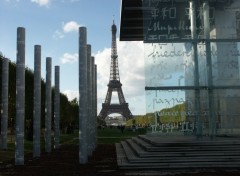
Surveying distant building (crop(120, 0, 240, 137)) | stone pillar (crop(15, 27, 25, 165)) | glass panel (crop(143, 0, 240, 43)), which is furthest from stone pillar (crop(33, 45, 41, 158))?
glass panel (crop(143, 0, 240, 43))

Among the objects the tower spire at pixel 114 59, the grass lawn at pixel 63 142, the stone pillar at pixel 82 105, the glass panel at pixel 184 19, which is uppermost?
the tower spire at pixel 114 59

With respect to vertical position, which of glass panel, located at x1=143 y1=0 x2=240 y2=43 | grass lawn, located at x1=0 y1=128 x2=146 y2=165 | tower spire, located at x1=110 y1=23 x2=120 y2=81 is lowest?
grass lawn, located at x1=0 y1=128 x2=146 y2=165

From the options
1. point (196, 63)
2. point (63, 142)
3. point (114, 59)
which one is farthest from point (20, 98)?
point (114, 59)

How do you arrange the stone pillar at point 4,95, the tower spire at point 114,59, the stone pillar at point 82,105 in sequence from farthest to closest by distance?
the tower spire at point 114,59
the stone pillar at point 4,95
the stone pillar at point 82,105

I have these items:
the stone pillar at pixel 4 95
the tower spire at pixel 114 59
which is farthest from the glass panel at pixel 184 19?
the tower spire at pixel 114 59

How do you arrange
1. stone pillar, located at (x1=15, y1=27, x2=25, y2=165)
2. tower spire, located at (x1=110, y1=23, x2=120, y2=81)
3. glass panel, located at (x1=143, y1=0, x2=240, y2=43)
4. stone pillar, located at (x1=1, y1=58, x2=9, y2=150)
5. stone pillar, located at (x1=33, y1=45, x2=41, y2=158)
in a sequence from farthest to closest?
tower spire, located at (x1=110, y1=23, x2=120, y2=81) < stone pillar, located at (x1=1, y1=58, x2=9, y2=150) < glass panel, located at (x1=143, y1=0, x2=240, y2=43) < stone pillar, located at (x1=33, y1=45, x2=41, y2=158) < stone pillar, located at (x1=15, y1=27, x2=25, y2=165)

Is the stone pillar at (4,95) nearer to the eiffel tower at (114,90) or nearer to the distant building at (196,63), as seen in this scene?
the distant building at (196,63)

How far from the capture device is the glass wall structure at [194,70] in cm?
Answer: 2528

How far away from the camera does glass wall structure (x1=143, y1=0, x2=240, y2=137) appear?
995 inches

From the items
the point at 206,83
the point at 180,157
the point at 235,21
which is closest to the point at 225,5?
the point at 235,21

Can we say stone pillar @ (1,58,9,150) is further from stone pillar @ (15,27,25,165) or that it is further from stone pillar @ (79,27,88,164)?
stone pillar @ (79,27,88,164)

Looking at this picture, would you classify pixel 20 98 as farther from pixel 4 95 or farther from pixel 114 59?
pixel 114 59

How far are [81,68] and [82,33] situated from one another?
1.94m

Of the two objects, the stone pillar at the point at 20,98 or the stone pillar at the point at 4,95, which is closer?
the stone pillar at the point at 20,98
